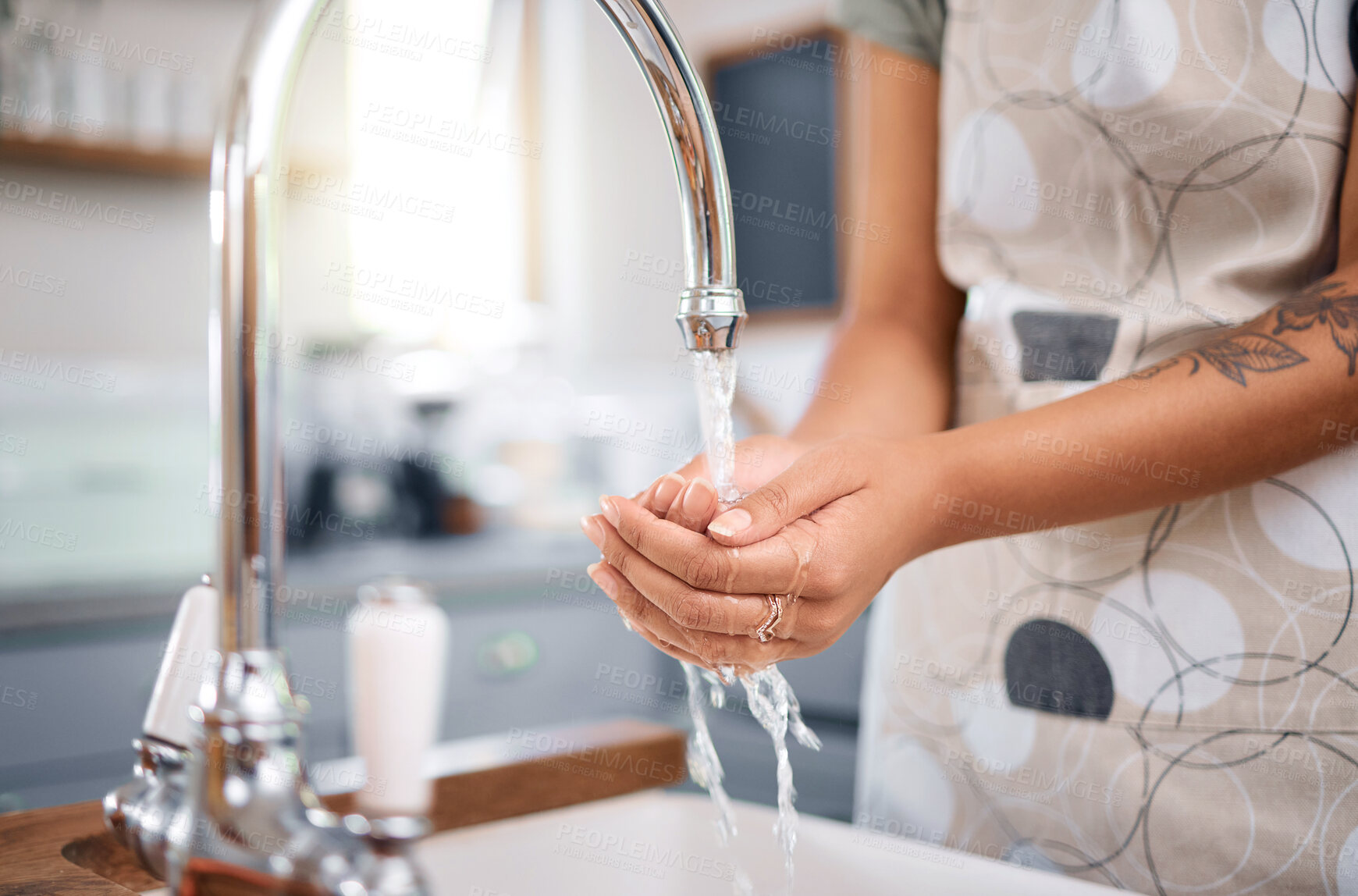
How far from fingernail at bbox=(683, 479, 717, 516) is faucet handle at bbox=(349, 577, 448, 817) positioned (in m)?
0.28

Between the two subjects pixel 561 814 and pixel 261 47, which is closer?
pixel 261 47

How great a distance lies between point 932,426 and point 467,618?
1205mm

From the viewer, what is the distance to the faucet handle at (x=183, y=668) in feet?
1.35

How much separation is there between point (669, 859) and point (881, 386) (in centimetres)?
34

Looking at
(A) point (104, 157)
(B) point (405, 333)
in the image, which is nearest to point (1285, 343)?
(A) point (104, 157)

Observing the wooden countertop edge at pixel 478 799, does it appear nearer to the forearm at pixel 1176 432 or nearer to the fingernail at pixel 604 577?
the fingernail at pixel 604 577

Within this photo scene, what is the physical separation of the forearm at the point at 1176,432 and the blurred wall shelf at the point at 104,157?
1.85 meters

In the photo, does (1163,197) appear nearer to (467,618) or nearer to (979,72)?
(979,72)

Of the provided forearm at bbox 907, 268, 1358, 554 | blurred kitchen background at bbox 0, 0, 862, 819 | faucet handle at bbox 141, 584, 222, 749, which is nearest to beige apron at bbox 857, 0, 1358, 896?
forearm at bbox 907, 268, 1358, 554

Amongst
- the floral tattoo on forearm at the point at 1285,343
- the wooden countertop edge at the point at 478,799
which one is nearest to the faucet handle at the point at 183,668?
the wooden countertop edge at the point at 478,799

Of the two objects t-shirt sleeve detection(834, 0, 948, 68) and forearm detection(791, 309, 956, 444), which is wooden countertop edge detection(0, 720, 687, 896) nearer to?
forearm detection(791, 309, 956, 444)

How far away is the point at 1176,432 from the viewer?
20.7 inches

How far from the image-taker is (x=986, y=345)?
0.72m

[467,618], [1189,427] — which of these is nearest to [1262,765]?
[1189,427]
